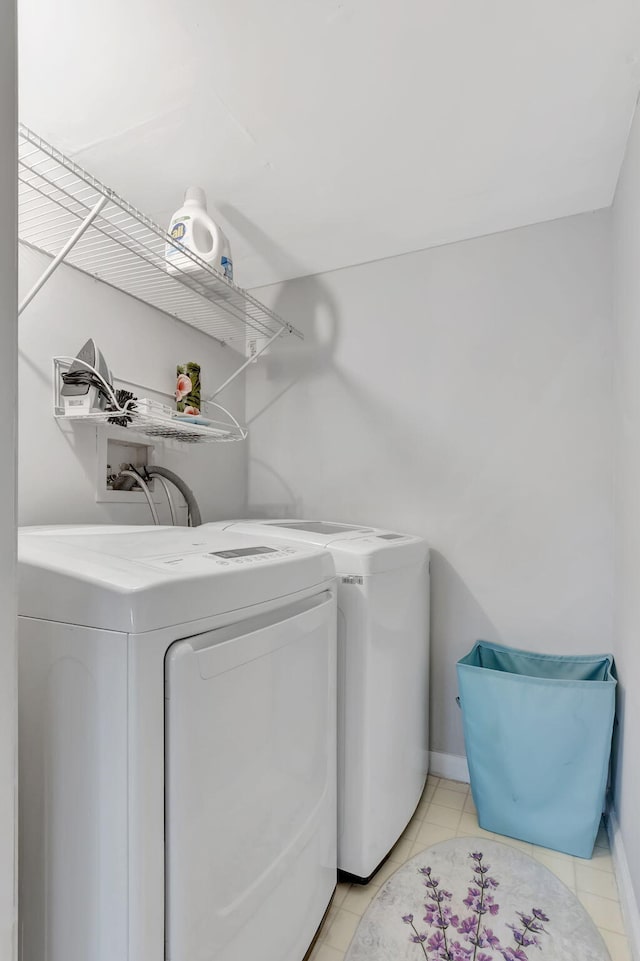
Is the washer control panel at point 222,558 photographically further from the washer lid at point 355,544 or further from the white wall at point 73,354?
the white wall at point 73,354

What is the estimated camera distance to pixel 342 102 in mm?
1307

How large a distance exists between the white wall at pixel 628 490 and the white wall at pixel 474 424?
127 millimetres

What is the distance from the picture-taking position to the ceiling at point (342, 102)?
1.08m

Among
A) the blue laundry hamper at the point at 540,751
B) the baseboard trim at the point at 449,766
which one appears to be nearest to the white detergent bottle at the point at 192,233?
the blue laundry hamper at the point at 540,751

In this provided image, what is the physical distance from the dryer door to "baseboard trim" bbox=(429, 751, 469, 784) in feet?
2.84

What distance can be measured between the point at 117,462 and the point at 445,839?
1.66m

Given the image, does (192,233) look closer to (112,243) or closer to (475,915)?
(112,243)

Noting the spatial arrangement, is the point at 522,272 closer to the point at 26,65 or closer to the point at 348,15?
the point at 348,15

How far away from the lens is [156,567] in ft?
2.76

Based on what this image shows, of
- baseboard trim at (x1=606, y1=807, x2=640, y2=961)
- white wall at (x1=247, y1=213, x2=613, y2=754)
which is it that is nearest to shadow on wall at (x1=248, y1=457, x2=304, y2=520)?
white wall at (x1=247, y1=213, x2=613, y2=754)

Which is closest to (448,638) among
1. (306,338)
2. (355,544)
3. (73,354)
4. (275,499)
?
(355,544)

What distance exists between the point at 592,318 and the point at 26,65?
1.79 metres

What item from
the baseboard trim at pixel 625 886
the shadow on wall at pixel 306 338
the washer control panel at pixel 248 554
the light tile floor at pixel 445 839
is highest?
the shadow on wall at pixel 306 338

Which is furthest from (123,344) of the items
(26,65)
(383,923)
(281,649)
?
(383,923)
